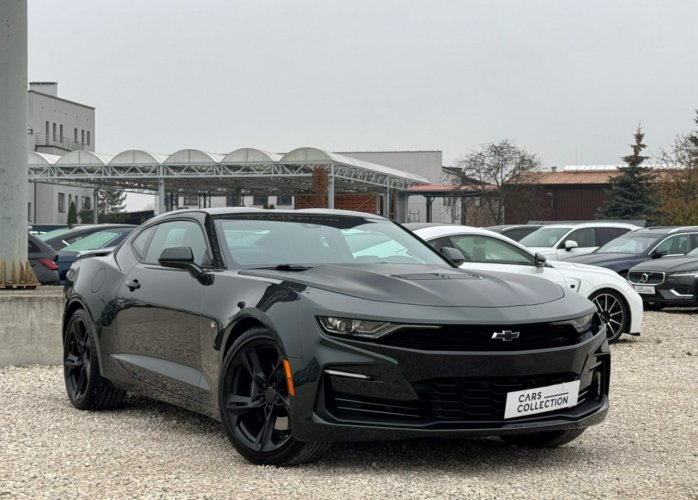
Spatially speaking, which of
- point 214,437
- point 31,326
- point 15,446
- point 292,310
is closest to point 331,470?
point 292,310

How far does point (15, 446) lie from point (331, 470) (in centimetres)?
205

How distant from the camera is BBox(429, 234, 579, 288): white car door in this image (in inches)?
483

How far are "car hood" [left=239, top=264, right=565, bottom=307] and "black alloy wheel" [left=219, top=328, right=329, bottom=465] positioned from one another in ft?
1.37

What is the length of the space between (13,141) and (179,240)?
5.00 metres

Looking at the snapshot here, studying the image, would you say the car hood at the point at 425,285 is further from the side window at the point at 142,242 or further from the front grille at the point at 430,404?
the side window at the point at 142,242

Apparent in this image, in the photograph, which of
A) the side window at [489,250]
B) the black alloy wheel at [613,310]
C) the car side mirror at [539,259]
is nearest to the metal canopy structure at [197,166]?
the side window at [489,250]

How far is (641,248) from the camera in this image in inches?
768

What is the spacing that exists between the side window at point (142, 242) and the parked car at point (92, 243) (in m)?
9.78

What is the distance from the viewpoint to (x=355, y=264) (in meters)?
6.23

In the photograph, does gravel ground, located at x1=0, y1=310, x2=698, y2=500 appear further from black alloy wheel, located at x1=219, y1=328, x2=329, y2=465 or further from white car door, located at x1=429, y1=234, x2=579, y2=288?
white car door, located at x1=429, y1=234, x2=579, y2=288

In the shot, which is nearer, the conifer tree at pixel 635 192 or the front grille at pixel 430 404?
the front grille at pixel 430 404

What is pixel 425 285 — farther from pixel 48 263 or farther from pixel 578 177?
pixel 578 177

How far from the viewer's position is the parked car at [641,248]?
1887 cm

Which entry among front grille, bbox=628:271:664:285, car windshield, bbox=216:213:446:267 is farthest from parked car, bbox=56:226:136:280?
car windshield, bbox=216:213:446:267
